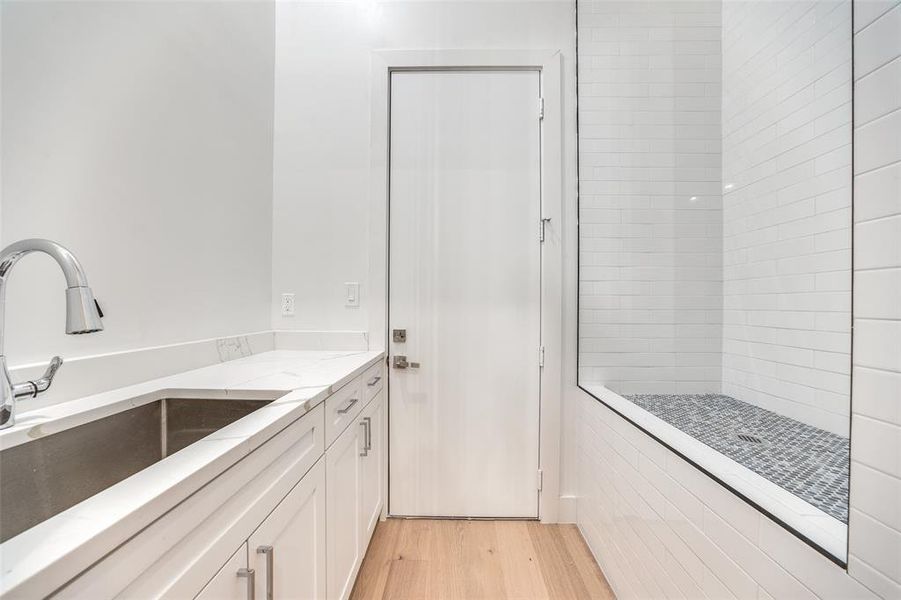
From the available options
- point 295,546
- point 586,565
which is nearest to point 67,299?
point 295,546

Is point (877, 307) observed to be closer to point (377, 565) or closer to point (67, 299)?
point (67, 299)

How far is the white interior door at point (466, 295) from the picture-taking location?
5.85 feet

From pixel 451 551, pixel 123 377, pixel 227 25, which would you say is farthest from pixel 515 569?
pixel 227 25

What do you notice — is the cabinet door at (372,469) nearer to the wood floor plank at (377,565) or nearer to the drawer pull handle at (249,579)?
the wood floor plank at (377,565)

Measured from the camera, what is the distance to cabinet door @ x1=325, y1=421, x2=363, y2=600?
104 cm

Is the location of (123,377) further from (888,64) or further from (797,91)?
(797,91)

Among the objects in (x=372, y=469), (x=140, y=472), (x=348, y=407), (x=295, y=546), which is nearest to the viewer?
(x=140, y=472)

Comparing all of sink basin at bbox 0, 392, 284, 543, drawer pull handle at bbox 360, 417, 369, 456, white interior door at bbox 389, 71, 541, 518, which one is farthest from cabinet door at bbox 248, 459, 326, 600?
white interior door at bbox 389, 71, 541, 518

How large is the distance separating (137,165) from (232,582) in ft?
4.02


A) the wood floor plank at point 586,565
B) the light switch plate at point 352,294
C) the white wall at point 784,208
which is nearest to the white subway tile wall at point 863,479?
the wood floor plank at point 586,565

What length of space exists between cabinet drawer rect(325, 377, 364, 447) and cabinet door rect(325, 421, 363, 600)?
3 centimetres

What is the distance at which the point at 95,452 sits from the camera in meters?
0.79

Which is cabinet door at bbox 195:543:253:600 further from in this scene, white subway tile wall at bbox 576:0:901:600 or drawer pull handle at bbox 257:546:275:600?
white subway tile wall at bbox 576:0:901:600

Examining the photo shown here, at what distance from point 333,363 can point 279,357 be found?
32 centimetres
